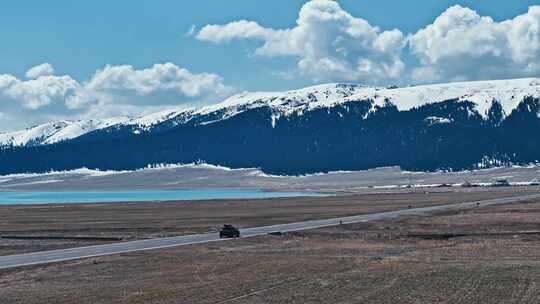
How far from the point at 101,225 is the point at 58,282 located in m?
59.8

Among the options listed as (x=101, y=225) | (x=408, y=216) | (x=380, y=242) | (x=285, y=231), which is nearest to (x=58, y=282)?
(x=380, y=242)

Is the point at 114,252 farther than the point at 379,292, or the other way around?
the point at 114,252

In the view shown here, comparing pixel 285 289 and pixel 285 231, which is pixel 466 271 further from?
pixel 285 231

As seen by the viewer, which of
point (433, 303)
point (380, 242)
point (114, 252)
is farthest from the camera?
point (380, 242)

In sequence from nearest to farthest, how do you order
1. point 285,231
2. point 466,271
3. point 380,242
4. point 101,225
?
1. point 466,271
2. point 380,242
3. point 285,231
4. point 101,225

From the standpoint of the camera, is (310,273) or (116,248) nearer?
(310,273)

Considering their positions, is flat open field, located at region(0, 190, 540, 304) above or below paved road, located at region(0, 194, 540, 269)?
below

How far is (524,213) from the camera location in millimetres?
107312

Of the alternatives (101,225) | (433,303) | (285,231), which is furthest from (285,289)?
(101,225)

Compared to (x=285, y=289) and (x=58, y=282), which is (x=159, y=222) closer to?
(x=58, y=282)

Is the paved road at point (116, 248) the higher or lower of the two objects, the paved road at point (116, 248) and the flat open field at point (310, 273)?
the higher

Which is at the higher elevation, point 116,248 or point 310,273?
point 116,248

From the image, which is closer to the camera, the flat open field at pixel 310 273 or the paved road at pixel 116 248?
the flat open field at pixel 310 273

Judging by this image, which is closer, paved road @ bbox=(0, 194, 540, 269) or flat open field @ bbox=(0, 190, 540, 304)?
flat open field @ bbox=(0, 190, 540, 304)
